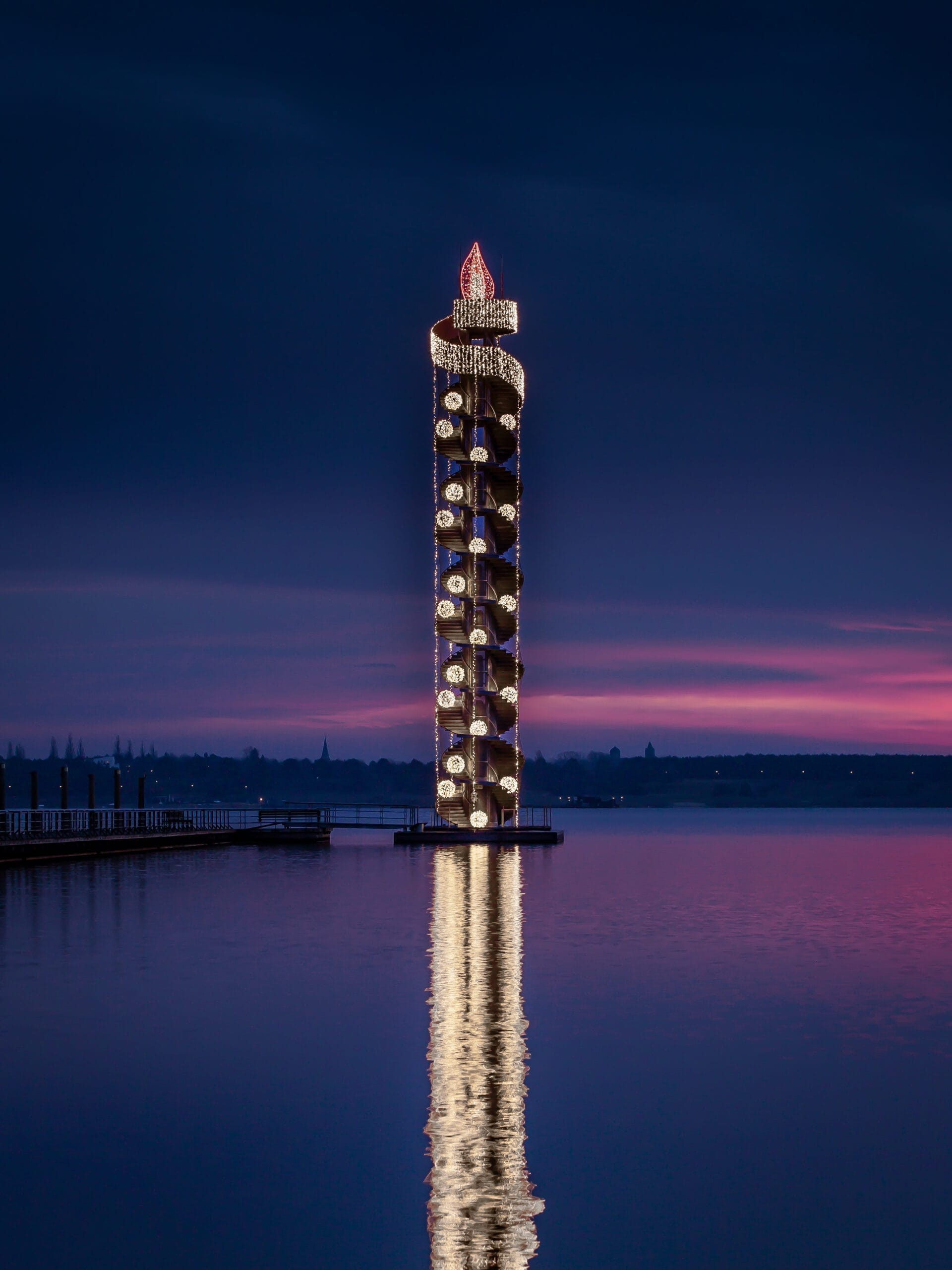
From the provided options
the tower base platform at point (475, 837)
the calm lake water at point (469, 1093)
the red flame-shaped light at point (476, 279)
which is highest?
the red flame-shaped light at point (476, 279)

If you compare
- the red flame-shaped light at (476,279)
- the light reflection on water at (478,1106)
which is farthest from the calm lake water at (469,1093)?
the red flame-shaped light at (476,279)

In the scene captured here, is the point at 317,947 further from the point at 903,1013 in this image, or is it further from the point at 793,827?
the point at 793,827

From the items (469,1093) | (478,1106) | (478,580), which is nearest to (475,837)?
(478,580)

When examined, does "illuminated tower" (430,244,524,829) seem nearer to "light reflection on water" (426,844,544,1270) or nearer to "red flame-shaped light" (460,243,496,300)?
"red flame-shaped light" (460,243,496,300)

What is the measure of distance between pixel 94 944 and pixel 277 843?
45.5 meters

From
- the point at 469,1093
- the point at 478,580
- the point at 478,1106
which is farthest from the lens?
the point at 478,580

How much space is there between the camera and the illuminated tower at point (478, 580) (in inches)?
2157

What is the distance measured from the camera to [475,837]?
56.3 m

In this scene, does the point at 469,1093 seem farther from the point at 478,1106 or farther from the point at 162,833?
the point at 162,833

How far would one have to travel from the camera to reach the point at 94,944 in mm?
23906

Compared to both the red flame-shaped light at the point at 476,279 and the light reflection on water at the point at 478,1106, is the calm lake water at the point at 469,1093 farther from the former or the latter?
the red flame-shaped light at the point at 476,279

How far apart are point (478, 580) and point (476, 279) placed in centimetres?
1294

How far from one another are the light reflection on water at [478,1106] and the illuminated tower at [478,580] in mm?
28582

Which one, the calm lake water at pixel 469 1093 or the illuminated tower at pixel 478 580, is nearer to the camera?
the calm lake water at pixel 469 1093
